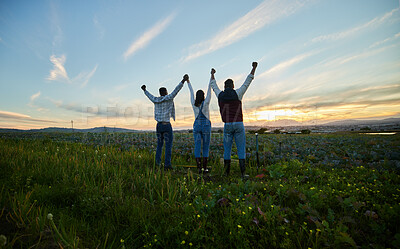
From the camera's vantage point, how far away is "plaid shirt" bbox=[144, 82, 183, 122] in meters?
7.12

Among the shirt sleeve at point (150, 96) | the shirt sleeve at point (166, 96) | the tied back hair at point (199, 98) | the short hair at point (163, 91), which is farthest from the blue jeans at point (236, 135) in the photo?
the shirt sleeve at point (150, 96)

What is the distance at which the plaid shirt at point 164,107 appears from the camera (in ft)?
23.4

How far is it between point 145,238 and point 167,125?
16.1 ft

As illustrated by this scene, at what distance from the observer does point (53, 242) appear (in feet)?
7.20

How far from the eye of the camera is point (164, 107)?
7.23m

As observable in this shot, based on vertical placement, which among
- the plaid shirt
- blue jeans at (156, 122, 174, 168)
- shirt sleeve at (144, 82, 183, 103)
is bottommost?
blue jeans at (156, 122, 174, 168)

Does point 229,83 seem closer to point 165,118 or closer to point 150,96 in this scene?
point 165,118

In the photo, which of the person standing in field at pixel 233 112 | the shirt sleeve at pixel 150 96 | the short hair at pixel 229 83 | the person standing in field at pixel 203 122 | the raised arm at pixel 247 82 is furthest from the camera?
the shirt sleeve at pixel 150 96

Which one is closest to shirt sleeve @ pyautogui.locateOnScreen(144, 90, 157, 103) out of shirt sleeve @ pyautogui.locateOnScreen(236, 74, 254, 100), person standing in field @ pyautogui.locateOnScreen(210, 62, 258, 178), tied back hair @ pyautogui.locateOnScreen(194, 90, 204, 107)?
tied back hair @ pyautogui.locateOnScreen(194, 90, 204, 107)

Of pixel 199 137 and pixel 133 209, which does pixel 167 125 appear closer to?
pixel 199 137

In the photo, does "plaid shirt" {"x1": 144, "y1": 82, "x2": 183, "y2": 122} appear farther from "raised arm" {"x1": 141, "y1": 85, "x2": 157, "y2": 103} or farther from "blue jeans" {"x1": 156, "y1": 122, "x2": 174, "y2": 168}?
"blue jeans" {"x1": 156, "y1": 122, "x2": 174, "y2": 168}

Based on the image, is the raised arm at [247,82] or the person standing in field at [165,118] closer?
the raised arm at [247,82]

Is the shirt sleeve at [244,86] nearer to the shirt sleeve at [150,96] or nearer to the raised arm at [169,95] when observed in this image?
the raised arm at [169,95]

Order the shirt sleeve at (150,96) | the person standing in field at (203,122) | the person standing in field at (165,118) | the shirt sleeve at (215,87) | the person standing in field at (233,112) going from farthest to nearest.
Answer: the shirt sleeve at (150,96) < the person standing in field at (165,118) < the person standing in field at (203,122) < the shirt sleeve at (215,87) < the person standing in field at (233,112)
